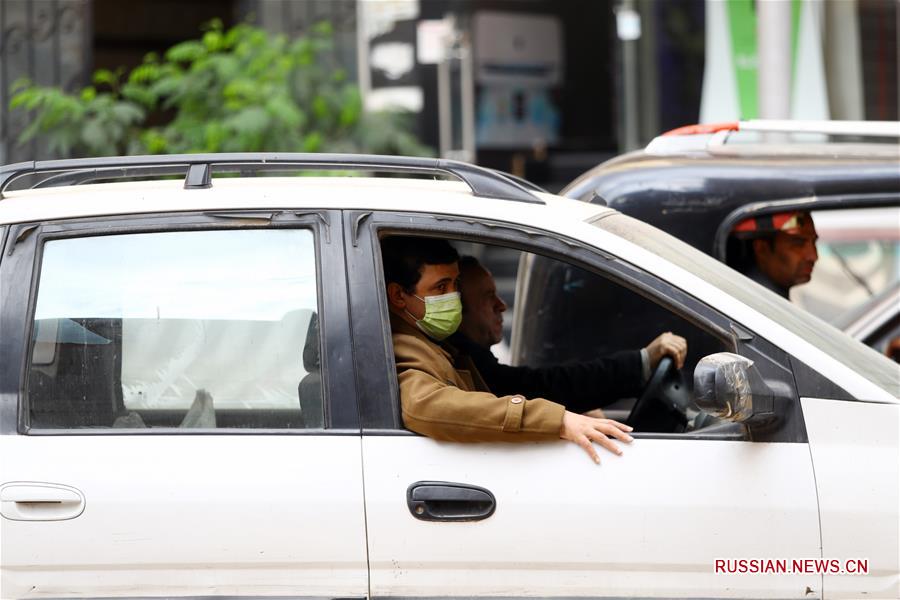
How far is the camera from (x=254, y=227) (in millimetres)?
3090

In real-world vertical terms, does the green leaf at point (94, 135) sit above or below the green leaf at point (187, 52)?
below

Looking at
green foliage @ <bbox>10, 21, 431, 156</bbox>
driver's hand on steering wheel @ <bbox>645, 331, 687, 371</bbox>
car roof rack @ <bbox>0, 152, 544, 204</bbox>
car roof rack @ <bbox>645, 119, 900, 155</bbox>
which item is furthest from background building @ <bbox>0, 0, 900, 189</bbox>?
car roof rack @ <bbox>0, 152, 544, 204</bbox>

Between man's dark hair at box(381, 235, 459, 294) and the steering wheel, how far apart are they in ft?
3.04

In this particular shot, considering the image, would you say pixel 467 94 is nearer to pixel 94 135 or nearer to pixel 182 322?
pixel 94 135

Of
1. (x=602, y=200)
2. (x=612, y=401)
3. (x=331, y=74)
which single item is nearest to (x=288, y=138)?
(x=331, y=74)

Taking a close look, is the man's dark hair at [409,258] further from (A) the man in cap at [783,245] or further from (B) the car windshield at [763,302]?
(A) the man in cap at [783,245]

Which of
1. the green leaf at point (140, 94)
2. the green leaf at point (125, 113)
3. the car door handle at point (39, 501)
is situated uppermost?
the green leaf at point (140, 94)

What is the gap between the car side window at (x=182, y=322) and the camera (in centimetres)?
305

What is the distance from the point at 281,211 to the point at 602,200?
1866mm

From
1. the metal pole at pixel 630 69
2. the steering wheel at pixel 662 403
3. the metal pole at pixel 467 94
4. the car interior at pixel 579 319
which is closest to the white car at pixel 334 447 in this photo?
the steering wheel at pixel 662 403

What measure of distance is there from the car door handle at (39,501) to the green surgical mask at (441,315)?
111 centimetres

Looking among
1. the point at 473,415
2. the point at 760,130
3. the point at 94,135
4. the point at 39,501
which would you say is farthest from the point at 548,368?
the point at 94,135

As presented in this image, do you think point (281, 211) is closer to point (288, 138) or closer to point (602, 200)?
point (602, 200)

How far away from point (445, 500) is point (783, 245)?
239 centimetres
